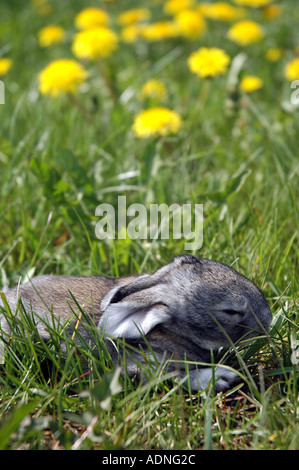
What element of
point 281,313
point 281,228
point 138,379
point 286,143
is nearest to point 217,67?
point 286,143

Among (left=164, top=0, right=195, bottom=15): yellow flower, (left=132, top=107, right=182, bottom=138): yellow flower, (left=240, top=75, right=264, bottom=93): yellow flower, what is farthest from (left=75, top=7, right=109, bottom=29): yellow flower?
(left=132, top=107, right=182, bottom=138): yellow flower

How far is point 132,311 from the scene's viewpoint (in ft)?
10.2

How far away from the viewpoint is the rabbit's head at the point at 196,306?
3113mm

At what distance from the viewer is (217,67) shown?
577 cm

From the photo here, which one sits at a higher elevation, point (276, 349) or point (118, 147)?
point (118, 147)

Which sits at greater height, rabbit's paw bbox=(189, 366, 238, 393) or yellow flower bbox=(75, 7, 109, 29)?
yellow flower bbox=(75, 7, 109, 29)

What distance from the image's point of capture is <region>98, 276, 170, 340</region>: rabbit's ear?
9.97ft

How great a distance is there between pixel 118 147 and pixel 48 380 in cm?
295

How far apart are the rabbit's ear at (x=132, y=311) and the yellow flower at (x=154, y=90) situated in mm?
3657

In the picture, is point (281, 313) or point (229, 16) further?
point (229, 16)

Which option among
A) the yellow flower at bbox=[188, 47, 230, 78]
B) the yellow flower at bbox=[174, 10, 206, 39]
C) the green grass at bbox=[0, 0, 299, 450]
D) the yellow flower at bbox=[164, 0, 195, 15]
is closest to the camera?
the green grass at bbox=[0, 0, 299, 450]

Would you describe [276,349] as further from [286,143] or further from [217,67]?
[217,67]

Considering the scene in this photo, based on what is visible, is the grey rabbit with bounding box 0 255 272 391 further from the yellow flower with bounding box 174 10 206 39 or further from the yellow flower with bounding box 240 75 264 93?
the yellow flower with bounding box 174 10 206 39

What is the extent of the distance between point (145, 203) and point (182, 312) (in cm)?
160
